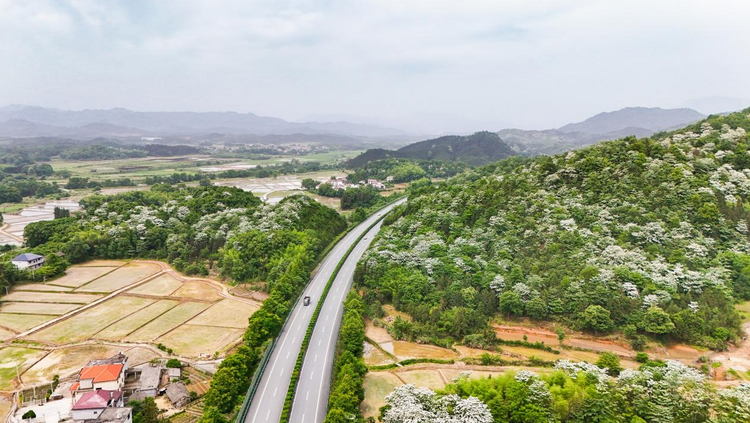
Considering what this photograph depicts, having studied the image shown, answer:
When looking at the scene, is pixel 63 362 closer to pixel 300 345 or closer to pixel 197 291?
pixel 197 291

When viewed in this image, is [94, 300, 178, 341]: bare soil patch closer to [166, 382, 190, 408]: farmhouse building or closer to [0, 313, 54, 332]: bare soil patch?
[0, 313, 54, 332]: bare soil patch

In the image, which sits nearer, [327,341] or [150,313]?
[327,341]

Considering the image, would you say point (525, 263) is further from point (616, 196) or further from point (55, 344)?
point (55, 344)

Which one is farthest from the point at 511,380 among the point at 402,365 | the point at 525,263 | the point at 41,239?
the point at 41,239

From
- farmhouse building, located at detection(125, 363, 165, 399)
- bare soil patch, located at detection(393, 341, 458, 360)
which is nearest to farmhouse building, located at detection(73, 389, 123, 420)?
farmhouse building, located at detection(125, 363, 165, 399)

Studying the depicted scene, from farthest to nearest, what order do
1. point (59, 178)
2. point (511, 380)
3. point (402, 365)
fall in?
1. point (59, 178)
2. point (402, 365)
3. point (511, 380)

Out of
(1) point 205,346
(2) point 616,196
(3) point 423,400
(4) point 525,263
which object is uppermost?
(2) point 616,196
